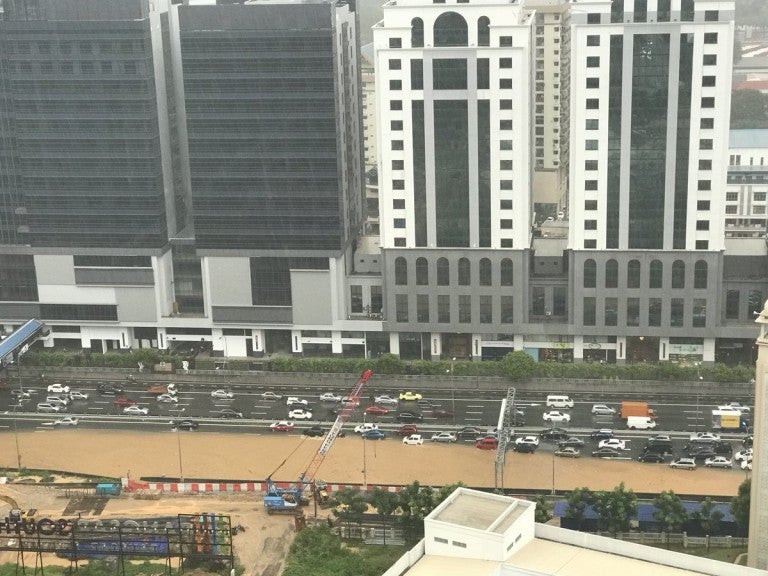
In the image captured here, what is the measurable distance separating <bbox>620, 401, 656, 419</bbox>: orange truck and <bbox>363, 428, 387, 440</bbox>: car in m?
22.8

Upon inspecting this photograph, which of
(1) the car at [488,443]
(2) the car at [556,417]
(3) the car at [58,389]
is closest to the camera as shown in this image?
(1) the car at [488,443]

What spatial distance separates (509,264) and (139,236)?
129 feet

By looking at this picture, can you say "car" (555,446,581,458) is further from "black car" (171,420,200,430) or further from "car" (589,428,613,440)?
"black car" (171,420,200,430)

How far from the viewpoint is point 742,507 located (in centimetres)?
9925

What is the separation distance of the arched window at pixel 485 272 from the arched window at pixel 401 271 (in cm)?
773

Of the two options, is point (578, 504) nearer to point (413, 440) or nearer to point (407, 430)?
point (413, 440)

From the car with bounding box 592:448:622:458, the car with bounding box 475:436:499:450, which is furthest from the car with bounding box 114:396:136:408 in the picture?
the car with bounding box 592:448:622:458

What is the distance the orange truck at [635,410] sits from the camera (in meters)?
125

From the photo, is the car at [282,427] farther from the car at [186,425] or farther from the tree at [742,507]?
the tree at [742,507]

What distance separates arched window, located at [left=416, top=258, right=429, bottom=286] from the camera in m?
136

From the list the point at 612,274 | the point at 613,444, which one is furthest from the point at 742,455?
the point at 612,274

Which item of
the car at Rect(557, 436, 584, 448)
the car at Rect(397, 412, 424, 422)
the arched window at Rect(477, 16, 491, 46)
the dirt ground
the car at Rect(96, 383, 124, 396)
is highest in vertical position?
the arched window at Rect(477, 16, 491, 46)

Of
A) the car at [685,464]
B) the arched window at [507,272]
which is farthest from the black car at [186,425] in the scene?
the car at [685,464]

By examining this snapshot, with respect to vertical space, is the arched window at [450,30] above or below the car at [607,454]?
above
